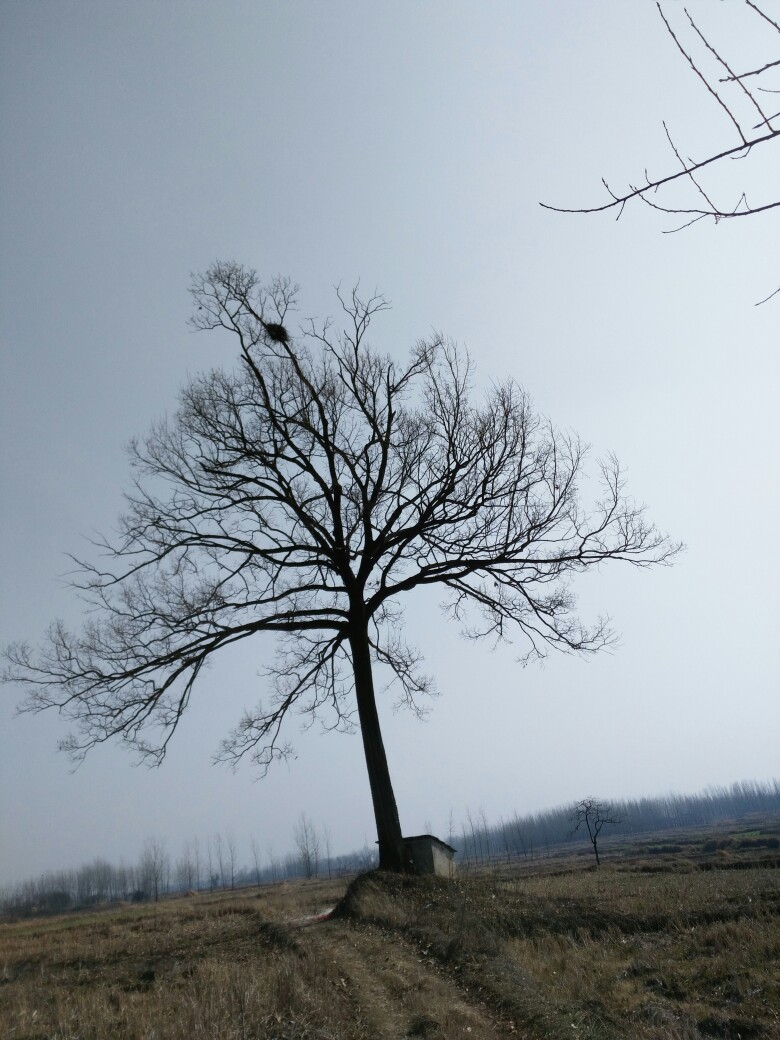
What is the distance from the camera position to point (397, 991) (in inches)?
292

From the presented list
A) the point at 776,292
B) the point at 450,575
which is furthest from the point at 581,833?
the point at 776,292

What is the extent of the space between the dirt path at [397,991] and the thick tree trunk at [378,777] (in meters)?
3.19

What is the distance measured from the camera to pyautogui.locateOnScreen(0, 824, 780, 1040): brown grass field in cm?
613

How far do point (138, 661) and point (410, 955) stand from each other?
778cm

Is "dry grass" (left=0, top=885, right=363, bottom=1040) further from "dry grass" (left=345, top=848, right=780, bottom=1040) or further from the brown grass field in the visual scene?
"dry grass" (left=345, top=848, right=780, bottom=1040)

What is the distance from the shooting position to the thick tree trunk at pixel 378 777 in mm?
13569

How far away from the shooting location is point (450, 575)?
1603cm

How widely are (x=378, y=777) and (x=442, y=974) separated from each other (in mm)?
5940

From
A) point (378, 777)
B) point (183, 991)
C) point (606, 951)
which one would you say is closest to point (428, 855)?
point (378, 777)

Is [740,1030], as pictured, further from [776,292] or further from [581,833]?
[581,833]

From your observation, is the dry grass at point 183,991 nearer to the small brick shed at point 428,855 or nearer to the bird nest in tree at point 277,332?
the small brick shed at point 428,855

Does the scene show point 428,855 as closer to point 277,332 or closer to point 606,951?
point 606,951

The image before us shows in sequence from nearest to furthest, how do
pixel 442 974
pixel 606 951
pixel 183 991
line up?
pixel 183 991 → pixel 442 974 → pixel 606 951

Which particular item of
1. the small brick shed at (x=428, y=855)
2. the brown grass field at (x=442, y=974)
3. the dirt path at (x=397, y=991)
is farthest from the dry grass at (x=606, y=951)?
the small brick shed at (x=428, y=855)
